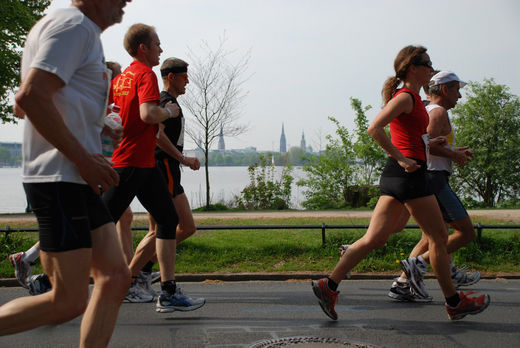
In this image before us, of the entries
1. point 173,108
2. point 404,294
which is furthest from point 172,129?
point 404,294

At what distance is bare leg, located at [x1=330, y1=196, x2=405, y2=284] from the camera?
4711 mm

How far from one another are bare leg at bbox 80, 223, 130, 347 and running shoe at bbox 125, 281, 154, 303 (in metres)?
2.81

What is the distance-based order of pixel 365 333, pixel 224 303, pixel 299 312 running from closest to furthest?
pixel 365 333, pixel 299 312, pixel 224 303

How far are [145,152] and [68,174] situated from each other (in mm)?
2087

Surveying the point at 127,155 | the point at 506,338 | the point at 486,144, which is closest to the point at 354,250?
the point at 506,338

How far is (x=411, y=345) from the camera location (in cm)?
405

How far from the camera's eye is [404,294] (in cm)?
554

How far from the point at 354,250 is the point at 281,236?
416 cm

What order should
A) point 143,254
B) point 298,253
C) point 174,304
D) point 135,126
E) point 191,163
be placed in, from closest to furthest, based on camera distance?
point 135,126 → point 174,304 → point 143,254 → point 191,163 → point 298,253

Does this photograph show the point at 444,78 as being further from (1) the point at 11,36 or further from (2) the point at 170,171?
(1) the point at 11,36

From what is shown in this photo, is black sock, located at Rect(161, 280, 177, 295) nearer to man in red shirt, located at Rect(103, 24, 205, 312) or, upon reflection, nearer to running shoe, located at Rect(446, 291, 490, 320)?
man in red shirt, located at Rect(103, 24, 205, 312)

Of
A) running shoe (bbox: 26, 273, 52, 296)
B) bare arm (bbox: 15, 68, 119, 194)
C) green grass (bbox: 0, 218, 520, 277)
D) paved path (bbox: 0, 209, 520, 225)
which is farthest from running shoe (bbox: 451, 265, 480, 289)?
paved path (bbox: 0, 209, 520, 225)

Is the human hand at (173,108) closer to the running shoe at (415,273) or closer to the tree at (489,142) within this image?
the running shoe at (415,273)

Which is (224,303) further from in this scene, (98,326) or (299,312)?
(98,326)
